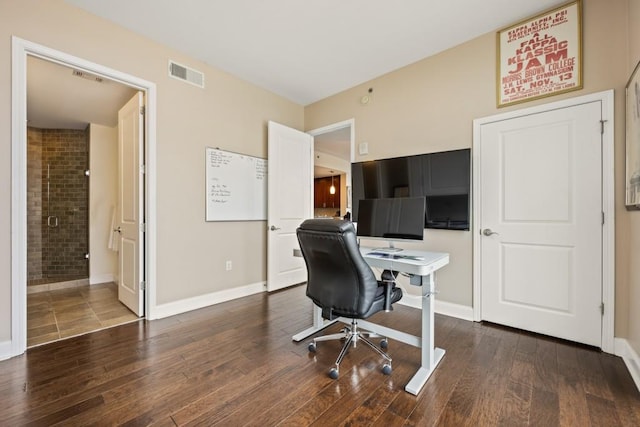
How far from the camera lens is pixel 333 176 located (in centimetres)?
921

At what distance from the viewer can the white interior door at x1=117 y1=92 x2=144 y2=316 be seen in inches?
112

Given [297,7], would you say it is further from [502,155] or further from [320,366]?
[320,366]

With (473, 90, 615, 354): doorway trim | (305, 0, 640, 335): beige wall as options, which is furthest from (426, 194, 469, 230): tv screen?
(473, 90, 615, 354): doorway trim

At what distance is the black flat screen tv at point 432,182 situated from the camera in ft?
9.01

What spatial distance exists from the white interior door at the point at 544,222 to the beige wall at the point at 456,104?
0.44ft

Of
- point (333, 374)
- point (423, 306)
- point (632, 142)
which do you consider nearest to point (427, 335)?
point (423, 306)

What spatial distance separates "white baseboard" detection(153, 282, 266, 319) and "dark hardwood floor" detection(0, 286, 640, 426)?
400 mm

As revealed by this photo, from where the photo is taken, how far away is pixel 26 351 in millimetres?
2121

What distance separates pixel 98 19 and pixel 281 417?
3507mm

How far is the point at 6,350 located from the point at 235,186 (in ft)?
7.84

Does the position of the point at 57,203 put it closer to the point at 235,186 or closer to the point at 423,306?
the point at 235,186

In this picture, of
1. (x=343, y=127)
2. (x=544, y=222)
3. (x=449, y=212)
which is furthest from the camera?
(x=343, y=127)

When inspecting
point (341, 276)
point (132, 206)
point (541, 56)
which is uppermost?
point (541, 56)

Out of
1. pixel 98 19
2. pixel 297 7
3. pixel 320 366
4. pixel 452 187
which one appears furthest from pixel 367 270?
pixel 98 19
